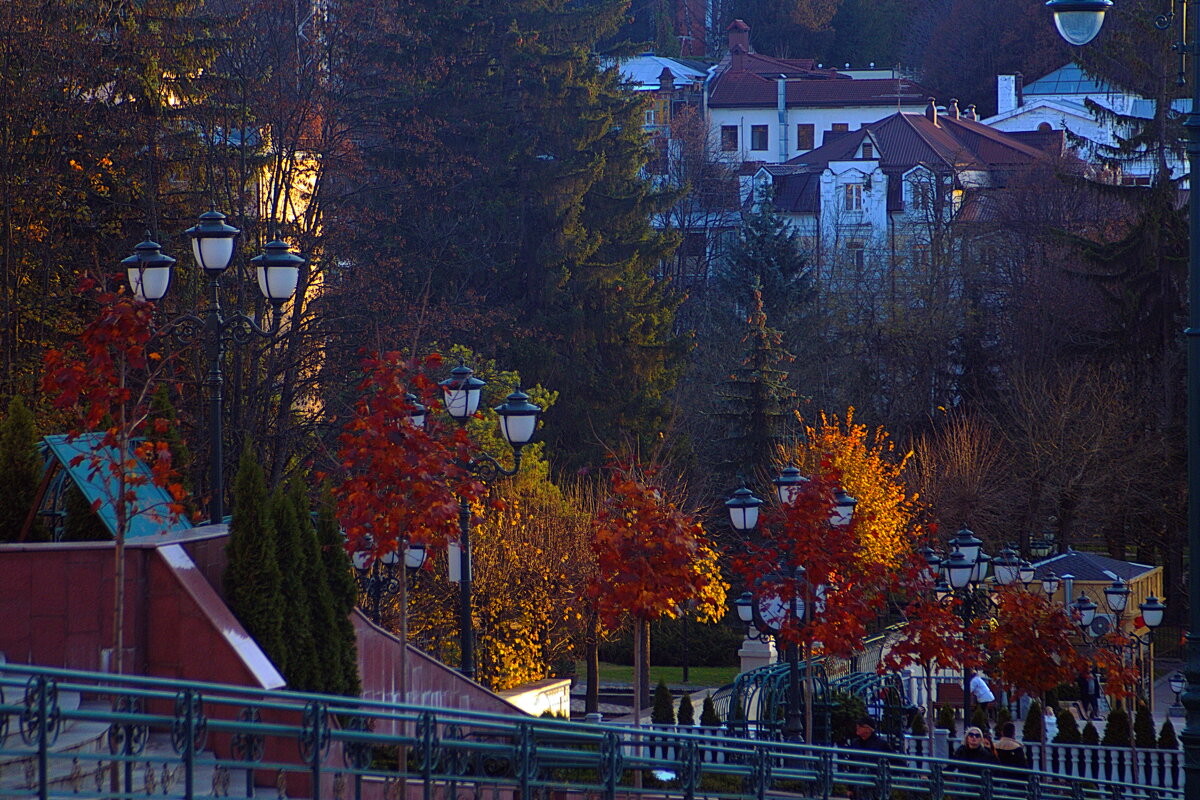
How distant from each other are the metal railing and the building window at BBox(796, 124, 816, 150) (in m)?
87.2

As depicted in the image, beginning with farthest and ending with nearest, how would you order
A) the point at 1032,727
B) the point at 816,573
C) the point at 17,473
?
the point at 1032,727
the point at 816,573
the point at 17,473

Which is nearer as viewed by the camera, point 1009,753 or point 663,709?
point 1009,753

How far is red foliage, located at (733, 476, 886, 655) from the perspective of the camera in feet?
58.8

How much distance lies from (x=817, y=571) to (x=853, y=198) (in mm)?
60130

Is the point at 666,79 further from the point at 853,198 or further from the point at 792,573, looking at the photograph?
the point at 792,573

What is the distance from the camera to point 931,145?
260 ft

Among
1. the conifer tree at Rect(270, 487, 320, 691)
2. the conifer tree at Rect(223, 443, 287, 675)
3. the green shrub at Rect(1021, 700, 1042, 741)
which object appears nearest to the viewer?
the conifer tree at Rect(223, 443, 287, 675)

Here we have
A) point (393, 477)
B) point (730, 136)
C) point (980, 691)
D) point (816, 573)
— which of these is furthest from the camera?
point (730, 136)

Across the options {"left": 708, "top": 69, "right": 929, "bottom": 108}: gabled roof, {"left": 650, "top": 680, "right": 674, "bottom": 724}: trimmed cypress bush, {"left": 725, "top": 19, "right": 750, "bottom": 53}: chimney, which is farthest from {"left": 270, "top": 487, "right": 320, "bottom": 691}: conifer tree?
{"left": 725, "top": 19, "right": 750, "bottom": 53}: chimney

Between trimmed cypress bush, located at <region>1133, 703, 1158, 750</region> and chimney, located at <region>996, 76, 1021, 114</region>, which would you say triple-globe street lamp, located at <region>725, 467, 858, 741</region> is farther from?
chimney, located at <region>996, 76, 1021, 114</region>

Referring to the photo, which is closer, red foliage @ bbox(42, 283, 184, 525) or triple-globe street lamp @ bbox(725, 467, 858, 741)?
red foliage @ bbox(42, 283, 184, 525)

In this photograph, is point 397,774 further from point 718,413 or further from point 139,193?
point 718,413

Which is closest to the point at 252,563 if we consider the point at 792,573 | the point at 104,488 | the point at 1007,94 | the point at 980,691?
the point at 104,488

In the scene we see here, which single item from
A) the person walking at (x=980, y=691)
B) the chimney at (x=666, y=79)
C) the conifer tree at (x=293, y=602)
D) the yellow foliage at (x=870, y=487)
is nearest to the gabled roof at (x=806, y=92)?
the chimney at (x=666, y=79)
